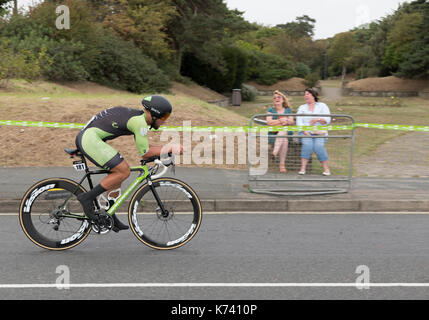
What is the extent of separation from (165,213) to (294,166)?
344 cm

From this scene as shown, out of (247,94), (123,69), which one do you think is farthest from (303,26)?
(123,69)

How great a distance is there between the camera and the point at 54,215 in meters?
6.03

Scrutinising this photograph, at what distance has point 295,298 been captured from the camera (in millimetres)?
4770

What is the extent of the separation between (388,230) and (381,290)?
7.98 feet

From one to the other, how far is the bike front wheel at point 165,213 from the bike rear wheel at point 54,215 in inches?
22.8

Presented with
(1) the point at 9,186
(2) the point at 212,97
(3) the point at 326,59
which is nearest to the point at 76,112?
(1) the point at 9,186

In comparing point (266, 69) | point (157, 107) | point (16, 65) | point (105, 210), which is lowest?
point (105, 210)

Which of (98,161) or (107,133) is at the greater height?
(107,133)

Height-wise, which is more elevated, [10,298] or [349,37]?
[349,37]

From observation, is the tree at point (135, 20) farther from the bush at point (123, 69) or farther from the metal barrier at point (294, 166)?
the metal barrier at point (294, 166)

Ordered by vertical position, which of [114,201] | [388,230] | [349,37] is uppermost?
[349,37]

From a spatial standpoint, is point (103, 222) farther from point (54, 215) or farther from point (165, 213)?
point (165, 213)

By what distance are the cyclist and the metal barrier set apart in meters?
3.16
